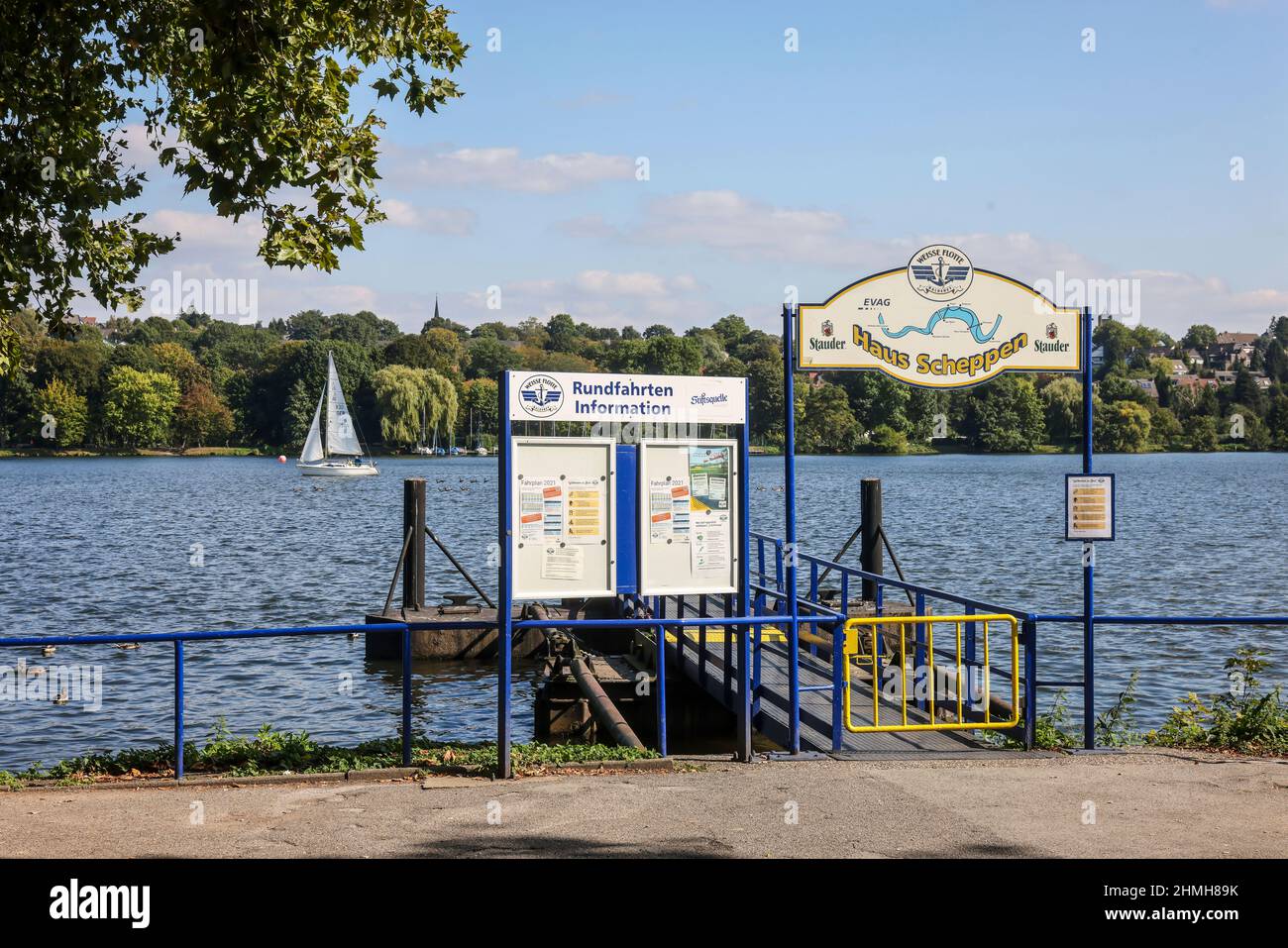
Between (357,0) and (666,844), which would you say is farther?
(357,0)

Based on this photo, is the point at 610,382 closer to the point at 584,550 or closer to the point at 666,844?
the point at 584,550

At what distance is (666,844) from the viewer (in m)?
8.32

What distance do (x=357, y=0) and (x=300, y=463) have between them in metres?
111

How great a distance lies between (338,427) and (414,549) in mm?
92170

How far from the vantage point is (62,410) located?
14888 cm

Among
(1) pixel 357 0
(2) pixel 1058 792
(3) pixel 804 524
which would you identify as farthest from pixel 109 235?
(3) pixel 804 524

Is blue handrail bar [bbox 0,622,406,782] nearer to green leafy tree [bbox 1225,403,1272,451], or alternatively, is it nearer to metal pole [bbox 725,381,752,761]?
metal pole [bbox 725,381,752,761]

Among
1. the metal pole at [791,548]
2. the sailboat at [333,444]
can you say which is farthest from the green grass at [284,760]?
the sailboat at [333,444]

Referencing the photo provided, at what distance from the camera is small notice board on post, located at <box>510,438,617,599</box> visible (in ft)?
34.6

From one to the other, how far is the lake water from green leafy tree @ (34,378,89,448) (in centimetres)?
3693

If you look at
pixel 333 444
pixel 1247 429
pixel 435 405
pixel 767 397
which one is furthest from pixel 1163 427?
pixel 333 444

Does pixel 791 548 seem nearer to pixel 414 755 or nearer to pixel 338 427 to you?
pixel 414 755

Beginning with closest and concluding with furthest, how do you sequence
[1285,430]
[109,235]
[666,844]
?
[666,844] < [109,235] < [1285,430]

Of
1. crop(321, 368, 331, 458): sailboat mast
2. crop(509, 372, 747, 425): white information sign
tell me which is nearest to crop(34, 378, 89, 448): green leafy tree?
crop(321, 368, 331, 458): sailboat mast
